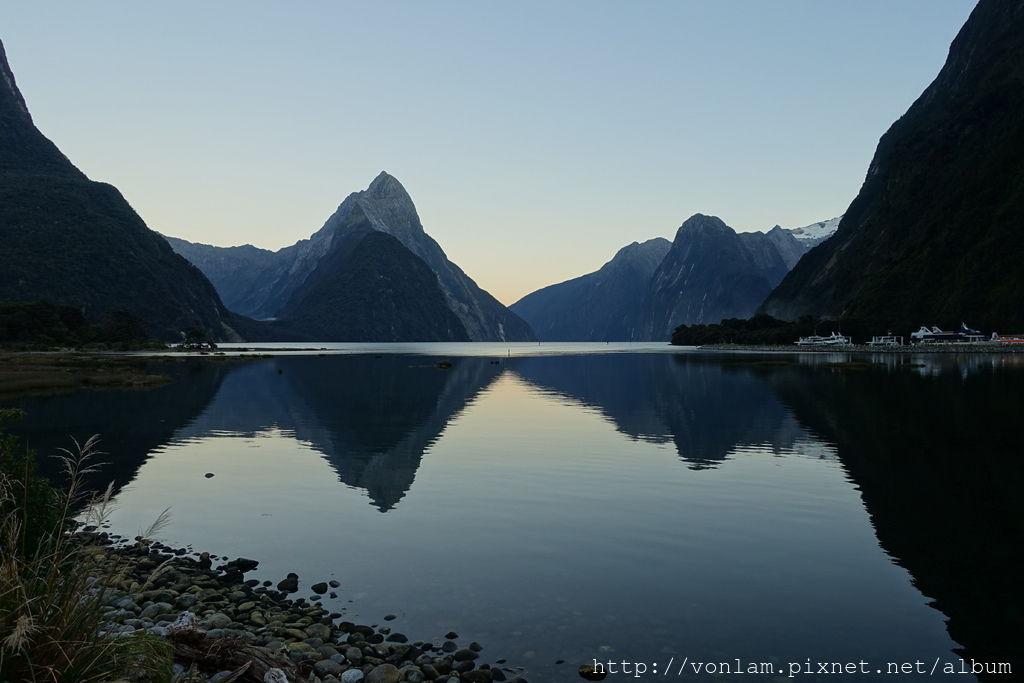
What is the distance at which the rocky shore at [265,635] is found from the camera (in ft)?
38.6

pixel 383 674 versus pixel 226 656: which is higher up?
pixel 226 656

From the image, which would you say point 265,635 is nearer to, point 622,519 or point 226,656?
point 226,656

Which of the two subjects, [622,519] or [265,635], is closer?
[265,635]

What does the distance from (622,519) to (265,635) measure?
14958 mm

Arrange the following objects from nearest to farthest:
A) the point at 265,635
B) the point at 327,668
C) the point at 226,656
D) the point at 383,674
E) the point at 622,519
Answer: the point at 226,656 < the point at 383,674 < the point at 327,668 < the point at 265,635 < the point at 622,519

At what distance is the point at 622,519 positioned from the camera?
26.5 m

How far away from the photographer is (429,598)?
60.1ft

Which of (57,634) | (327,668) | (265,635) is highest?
(57,634)

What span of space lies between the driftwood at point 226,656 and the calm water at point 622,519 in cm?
462

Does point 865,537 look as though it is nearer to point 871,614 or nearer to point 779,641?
point 871,614

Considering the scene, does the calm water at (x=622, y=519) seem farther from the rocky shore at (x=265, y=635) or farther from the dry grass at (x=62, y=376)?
the dry grass at (x=62, y=376)

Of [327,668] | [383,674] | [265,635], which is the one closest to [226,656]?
[327,668]

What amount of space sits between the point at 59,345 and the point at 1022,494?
184 m

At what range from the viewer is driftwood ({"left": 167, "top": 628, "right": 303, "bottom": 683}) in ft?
37.3
